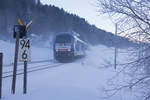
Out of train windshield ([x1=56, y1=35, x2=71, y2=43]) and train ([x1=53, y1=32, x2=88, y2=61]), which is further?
train windshield ([x1=56, y1=35, x2=71, y2=43])

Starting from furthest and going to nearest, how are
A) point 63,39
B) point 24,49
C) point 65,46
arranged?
point 63,39 < point 65,46 < point 24,49

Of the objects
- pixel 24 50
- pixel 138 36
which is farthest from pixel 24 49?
pixel 138 36

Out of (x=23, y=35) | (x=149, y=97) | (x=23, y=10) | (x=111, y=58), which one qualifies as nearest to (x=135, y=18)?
(x=111, y=58)

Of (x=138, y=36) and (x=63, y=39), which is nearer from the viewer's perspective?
(x=138, y=36)

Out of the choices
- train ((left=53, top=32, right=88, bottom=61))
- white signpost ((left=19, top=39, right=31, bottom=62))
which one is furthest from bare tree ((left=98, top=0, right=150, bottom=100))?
train ((left=53, top=32, right=88, bottom=61))

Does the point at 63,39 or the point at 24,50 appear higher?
the point at 63,39

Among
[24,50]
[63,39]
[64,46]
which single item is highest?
[63,39]

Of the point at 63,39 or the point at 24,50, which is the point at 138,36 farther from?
the point at 63,39

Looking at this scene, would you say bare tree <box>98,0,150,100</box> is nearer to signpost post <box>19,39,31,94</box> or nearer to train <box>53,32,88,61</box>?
signpost post <box>19,39,31,94</box>

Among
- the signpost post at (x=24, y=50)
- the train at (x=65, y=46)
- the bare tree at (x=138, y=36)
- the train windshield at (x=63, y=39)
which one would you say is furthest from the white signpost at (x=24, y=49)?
the train windshield at (x=63, y=39)

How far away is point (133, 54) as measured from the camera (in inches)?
175

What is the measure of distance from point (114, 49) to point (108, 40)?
1.39ft

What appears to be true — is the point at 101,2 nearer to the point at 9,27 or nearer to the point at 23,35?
the point at 23,35

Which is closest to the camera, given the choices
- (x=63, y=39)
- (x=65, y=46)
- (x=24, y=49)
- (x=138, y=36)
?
(x=138, y=36)
